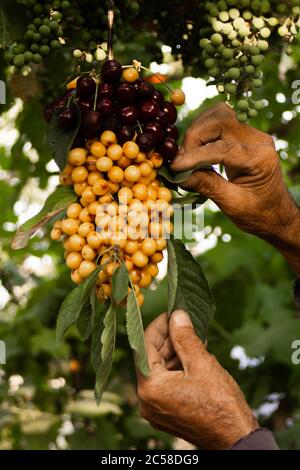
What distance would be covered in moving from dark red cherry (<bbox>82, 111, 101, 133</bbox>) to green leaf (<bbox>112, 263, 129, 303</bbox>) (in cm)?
30

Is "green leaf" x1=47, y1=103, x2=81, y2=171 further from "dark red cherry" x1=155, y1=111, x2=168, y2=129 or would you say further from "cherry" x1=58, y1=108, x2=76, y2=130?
"dark red cherry" x1=155, y1=111, x2=168, y2=129

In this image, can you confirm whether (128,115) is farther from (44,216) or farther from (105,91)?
(44,216)

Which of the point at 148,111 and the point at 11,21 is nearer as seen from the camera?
the point at 148,111

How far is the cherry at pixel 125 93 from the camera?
162cm

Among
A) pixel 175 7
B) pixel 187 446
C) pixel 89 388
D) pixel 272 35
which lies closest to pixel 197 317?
pixel 272 35

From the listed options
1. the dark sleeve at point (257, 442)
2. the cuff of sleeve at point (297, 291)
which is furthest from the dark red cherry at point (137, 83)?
the cuff of sleeve at point (297, 291)

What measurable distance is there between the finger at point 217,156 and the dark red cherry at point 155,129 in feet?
0.30

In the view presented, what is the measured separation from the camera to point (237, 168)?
1926 millimetres

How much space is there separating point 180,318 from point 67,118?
1.66ft

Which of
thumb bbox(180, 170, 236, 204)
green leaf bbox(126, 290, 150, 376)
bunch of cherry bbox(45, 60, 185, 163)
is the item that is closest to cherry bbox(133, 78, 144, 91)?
bunch of cherry bbox(45, 60, 185, 163)

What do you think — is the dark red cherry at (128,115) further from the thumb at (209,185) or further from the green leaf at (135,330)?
the green leaf at (135,330)

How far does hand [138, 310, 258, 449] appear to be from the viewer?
5.65 ft

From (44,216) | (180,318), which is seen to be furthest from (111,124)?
(180,318)

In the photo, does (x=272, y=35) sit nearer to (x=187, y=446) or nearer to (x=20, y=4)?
(x=20, y=4)
